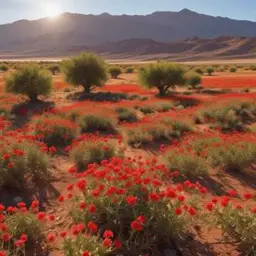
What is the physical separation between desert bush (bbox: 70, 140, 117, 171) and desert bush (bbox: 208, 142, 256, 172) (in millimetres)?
3234

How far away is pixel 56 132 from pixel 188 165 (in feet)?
21.0

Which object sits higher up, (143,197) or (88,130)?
(143,197)

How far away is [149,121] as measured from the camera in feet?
56.7

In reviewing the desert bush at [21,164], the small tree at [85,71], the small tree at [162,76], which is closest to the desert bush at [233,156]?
the desert bush at [21,164]

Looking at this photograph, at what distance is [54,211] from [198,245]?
329 centimetres

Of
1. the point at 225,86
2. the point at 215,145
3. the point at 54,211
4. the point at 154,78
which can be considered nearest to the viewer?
the point at 54,211

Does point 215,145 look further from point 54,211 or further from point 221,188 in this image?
point 54,211

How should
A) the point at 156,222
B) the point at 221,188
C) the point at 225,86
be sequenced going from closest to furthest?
the point at 156,222, the point at 221,188, the point at 225,86

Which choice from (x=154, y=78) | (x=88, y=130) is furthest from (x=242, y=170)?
(x=154, y=78)

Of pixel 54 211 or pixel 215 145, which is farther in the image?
pixel 215 145

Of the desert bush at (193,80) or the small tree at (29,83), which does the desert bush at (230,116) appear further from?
the desert bush at (193,80)

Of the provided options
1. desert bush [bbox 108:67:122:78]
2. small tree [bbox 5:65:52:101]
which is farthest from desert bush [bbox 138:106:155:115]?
desert bush [bbox 108:67:122:78]

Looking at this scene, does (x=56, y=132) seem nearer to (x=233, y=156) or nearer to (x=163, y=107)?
(x=233, y=156)

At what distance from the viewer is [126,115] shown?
19891 millimetres
